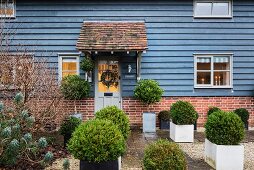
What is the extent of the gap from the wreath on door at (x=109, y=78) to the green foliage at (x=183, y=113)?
12.2 feet

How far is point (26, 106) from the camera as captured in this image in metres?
9.36

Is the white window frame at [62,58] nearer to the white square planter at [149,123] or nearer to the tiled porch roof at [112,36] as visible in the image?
the tiled porch roof at [112,36]

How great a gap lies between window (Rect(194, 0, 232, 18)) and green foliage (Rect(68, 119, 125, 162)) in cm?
936

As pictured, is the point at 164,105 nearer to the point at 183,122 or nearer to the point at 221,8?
→ the point at 183,122

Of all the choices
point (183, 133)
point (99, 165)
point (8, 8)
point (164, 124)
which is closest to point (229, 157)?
point (99, 165)

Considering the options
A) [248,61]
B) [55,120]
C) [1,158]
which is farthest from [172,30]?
[1,158]

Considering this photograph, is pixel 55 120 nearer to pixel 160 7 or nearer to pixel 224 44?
pixel 160 7

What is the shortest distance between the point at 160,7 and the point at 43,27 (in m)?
4.71

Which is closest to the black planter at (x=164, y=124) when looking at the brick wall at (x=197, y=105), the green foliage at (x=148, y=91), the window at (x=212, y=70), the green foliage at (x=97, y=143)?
the brick wall at (x=197, y=105)

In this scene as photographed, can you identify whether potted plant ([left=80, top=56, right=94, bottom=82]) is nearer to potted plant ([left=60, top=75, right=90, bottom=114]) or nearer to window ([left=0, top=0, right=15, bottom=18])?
potted plant ([left=60, top=75, right=90, bottom=114])

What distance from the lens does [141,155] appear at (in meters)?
9.93

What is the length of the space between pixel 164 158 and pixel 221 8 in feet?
34.2

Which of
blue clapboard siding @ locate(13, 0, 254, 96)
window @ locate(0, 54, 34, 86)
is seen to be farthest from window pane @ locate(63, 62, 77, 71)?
window @ locate(0, 54, 34, 86)

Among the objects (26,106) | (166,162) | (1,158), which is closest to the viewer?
(166,162)
